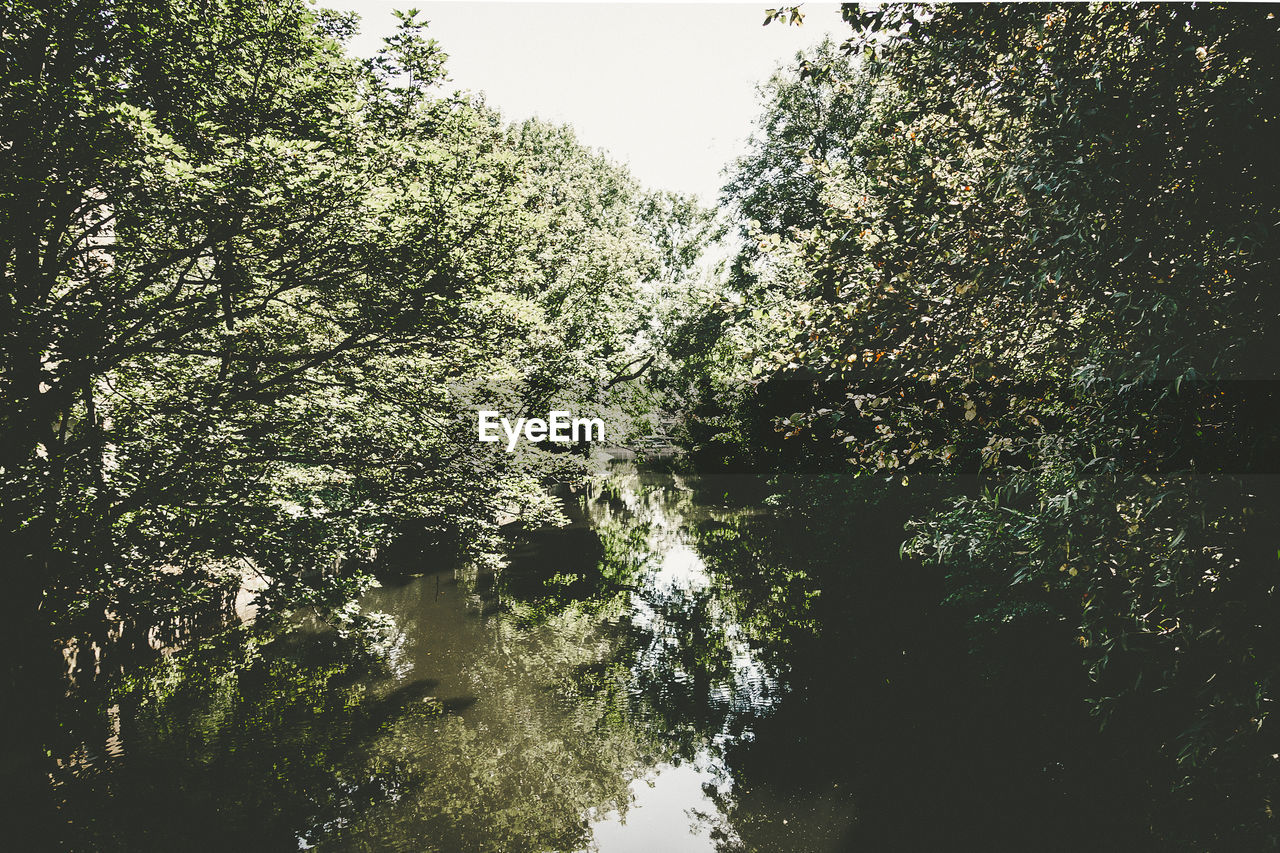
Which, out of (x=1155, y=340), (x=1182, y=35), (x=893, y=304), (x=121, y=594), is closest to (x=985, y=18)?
(x=1182, y=35)

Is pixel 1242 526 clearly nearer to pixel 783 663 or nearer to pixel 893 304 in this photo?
pixel 893 304

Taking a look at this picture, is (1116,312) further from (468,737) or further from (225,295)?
(468,737)

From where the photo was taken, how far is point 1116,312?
11.7 feet

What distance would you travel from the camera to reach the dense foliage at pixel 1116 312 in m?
3.26

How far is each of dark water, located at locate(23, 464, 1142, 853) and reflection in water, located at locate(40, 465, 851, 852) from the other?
42 millimetres

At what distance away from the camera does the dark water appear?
7066 mm

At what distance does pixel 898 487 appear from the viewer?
36.6 feet

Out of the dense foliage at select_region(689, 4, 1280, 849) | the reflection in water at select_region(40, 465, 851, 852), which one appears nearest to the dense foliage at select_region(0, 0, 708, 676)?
the reflection in water at select_region(40, 465, 851, 852)

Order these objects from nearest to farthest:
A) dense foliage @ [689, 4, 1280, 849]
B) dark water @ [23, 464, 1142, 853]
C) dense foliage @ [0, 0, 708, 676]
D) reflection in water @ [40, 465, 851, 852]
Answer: dense foliage @ [689, 4, 1280, 849] → dense foliage @ [0, 0, 708, 676] → dark water @ [23, 464, 1142, 853] → reflection in water @ [40, 465, 851, 852]

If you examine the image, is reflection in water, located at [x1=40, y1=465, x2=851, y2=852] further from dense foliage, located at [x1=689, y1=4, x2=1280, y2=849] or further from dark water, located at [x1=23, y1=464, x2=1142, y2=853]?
dense foliage, located at [x1=689, y1=4, x2=1280, y2=849]

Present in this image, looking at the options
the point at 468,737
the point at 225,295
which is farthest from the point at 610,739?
the point at 225,295

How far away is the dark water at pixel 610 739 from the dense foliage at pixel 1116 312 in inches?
93.2

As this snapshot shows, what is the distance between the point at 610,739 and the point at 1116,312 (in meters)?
8.52

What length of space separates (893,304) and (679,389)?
22.0 m
